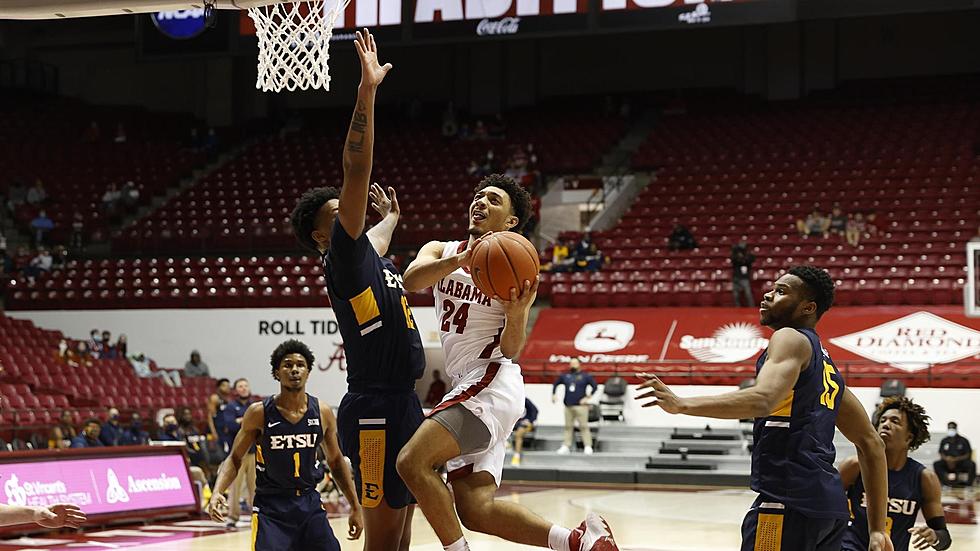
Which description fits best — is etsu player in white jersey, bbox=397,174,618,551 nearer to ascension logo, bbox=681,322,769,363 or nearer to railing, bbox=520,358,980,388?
railing, bbox=520,358,980,388

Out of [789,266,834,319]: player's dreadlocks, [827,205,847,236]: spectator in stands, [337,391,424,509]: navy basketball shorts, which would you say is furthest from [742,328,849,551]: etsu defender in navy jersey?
[827,205,847,236]: spectator in stands

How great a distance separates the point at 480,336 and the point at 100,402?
14209 millimetres

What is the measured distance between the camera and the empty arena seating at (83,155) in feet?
86.6

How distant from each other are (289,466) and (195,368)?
1501 cm

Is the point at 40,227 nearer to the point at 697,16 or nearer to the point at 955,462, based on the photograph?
the point at 697,16

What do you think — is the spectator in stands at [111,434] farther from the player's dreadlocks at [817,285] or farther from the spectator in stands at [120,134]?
the spectator in stands at [120,134]

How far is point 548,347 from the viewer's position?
20.6 meters

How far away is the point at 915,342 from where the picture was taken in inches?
743

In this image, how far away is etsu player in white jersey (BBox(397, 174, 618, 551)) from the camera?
445 centimetres

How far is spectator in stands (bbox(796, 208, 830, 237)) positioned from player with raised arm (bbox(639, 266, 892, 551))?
1718 centimetres

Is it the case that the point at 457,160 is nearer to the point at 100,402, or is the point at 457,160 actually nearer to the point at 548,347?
the point at 548,347

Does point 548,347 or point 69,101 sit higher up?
point 69,101

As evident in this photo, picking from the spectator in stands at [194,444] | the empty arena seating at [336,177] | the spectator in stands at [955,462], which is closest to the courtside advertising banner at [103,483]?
the spectator in stands at [194,444]

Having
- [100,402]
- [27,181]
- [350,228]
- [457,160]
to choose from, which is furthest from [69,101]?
[350,228]
